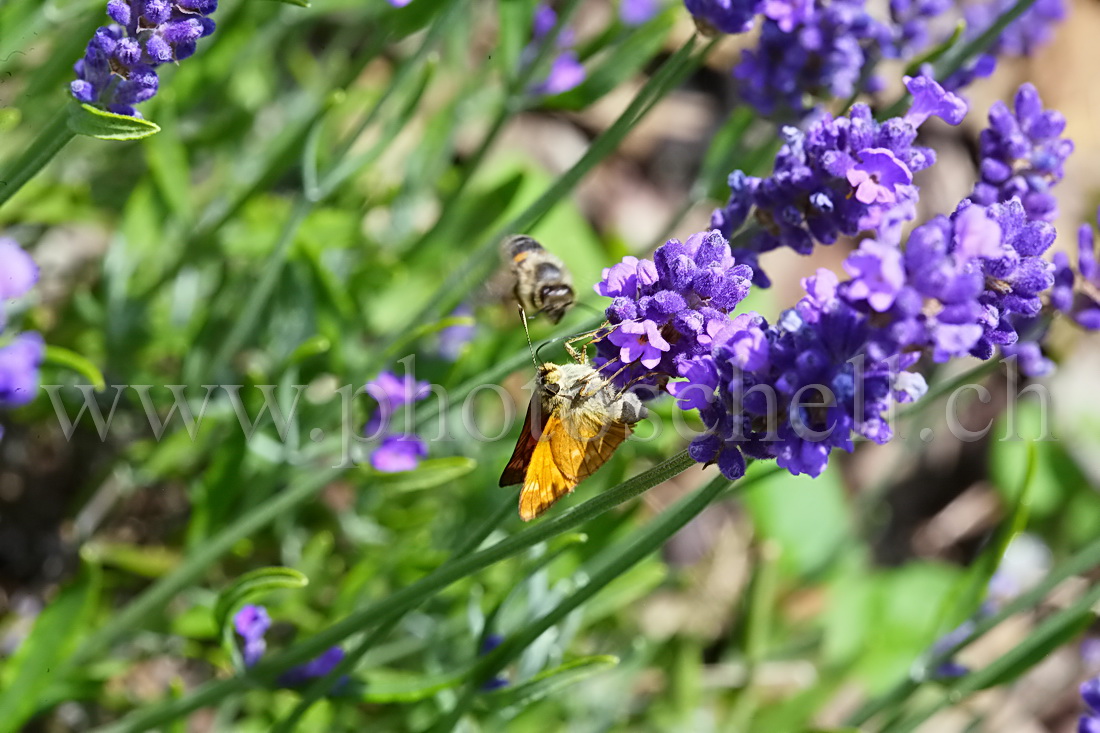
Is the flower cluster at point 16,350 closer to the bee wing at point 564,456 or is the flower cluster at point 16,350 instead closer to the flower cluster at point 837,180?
the bee wing at point 564,456

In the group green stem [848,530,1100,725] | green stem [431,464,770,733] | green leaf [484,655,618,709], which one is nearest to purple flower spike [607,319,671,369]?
green stem [431,464,770,733]

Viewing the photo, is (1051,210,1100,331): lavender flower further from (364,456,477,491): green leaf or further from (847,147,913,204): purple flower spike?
(364,456,477,491): green leaf

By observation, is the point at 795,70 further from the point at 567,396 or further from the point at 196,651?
the point at 196,651

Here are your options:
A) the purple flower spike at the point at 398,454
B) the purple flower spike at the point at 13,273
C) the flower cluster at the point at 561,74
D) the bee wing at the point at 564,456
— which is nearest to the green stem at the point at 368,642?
the bee wing at the point at 564,456

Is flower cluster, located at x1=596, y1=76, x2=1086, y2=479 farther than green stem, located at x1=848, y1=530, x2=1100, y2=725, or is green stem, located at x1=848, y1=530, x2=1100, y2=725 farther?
green stem, located at x1=848, y1=530, x2=1100, y2=725

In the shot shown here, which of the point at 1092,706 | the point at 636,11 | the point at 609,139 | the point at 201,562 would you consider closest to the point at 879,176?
the point at 609,139

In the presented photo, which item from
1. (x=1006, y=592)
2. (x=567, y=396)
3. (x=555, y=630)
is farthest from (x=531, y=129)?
(x=567, y=396)

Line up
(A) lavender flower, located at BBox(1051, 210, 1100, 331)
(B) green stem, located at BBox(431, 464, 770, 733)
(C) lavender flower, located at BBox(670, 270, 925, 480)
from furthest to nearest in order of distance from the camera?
(A) lavender flower, located at BBox(1051, 210, 1100, 331) < (B) green stem, located at BBox(431, 464, 770, 733) < (C) lavender flower, located at BBox(670, 270, 925, 480)

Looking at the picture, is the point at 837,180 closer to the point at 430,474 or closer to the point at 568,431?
the point at 568,431
